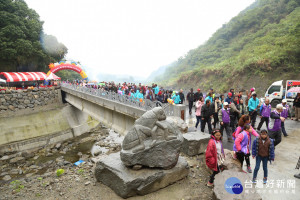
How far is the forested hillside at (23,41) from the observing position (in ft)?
65.9

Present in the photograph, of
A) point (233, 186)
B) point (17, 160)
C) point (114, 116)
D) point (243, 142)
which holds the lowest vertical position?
point (17, 160)

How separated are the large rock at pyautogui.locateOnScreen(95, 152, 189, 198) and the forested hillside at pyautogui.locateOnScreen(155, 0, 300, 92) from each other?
59.3 feet

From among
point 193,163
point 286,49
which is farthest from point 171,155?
point 286,49

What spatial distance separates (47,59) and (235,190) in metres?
28.3

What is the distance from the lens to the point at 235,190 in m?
3.75

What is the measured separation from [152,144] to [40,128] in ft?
54.7

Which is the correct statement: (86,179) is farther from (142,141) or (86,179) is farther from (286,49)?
(286,49)

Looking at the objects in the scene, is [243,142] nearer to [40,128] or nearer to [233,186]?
[233,186]

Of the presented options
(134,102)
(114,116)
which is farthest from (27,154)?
(134,102)

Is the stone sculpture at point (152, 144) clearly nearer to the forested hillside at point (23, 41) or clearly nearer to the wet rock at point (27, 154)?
the wet rock at point (27, 154)

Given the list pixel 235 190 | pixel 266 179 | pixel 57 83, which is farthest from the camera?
pixel 57 83

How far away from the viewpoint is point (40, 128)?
16625 millimetres

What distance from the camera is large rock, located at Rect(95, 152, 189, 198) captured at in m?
4.16

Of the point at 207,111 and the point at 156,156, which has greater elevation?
the point at 207,111
